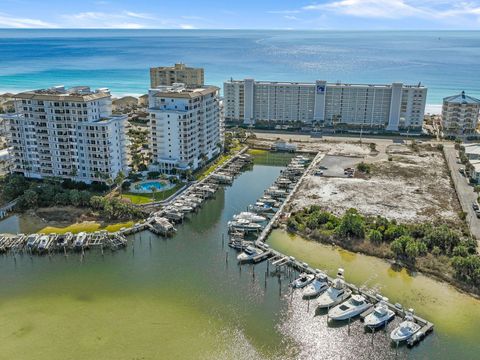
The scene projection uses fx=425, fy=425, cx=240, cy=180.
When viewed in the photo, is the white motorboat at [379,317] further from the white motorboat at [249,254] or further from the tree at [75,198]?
the tree at [75,198]

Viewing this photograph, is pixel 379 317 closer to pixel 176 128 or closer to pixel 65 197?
pixel 65 197

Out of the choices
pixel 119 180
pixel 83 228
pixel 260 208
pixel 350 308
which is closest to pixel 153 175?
pixel 119 180

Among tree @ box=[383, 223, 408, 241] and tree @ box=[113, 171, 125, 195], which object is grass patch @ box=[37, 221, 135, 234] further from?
tree @ box=[383, 223, 408, 241]

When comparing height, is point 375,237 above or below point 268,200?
above

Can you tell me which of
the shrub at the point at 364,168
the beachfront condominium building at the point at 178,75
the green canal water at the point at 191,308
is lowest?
the green canal water at the point at 191,308

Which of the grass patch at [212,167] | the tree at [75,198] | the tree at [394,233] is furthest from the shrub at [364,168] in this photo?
the tree at [75,198]
